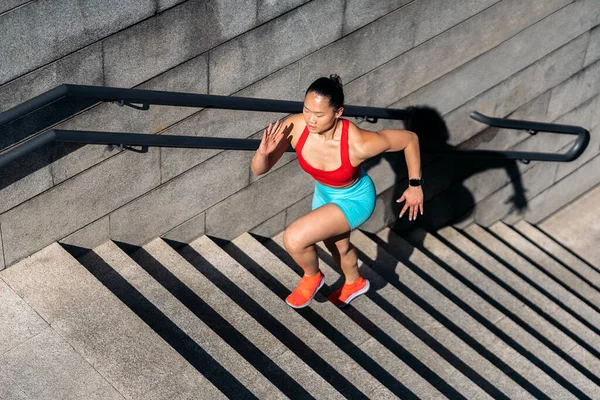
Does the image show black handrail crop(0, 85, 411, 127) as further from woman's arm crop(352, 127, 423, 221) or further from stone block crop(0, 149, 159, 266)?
woman's arm crop(352, 127, 423, 221)

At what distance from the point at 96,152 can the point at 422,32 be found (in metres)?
3.07

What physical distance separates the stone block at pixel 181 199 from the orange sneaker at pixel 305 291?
3.46ft

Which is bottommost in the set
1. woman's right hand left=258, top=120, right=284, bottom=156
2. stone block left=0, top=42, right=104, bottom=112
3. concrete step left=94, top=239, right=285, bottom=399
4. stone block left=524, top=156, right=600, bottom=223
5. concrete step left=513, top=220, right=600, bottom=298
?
concrete step left=513, top=220, right=600, bottom=298

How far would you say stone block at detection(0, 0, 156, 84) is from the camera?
6789 millimetres

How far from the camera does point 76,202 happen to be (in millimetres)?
7895

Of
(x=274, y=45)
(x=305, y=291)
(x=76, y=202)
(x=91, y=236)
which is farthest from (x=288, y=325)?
(x=274, y=45)

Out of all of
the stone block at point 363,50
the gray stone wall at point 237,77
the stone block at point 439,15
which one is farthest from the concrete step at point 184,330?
the stone block at point 439,15

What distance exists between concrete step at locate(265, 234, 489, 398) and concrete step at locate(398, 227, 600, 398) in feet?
3.07

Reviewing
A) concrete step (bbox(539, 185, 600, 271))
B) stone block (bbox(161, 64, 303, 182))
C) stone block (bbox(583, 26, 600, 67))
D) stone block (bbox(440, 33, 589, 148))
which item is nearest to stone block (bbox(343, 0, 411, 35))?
stone block (bbox(161, 64, 303, 182))

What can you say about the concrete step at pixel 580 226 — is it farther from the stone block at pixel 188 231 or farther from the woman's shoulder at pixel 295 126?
the woman's shoulder at pixel 295 126

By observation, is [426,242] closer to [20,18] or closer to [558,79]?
[558,79]

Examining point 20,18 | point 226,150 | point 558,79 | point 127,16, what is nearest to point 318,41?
point 226,150

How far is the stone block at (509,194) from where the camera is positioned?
38.3ft

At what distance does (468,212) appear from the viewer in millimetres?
11508
